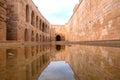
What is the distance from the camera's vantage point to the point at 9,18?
13.5 m

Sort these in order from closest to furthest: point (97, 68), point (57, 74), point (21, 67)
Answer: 1. point (57, 74)
2. point (97, 68)
3. point (21, 67)

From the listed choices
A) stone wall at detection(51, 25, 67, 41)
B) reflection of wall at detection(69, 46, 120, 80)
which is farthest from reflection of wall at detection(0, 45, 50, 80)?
stone wall at detection(51, 25, 67, 41)

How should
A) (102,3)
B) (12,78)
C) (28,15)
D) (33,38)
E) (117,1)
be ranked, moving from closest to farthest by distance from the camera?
(12,78) < (117,1) < (102,3) < (28,15) < (33,38)

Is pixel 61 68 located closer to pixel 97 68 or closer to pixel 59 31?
pixel 97 68

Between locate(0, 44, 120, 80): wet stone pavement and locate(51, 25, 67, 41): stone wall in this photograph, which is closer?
locate(0, 44, 120, 80): wet stone pavement

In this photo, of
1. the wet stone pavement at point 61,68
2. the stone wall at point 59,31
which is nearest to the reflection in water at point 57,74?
the wet stone pavement at point 61,68

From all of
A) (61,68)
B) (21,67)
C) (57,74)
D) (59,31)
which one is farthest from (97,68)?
(59,31)

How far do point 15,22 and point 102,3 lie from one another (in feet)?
22.9

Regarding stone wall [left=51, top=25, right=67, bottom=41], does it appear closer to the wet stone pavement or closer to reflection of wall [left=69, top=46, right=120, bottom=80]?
the wet stone pavement

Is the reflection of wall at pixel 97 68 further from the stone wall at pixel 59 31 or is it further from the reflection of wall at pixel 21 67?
the stone wall at pixel 59 31

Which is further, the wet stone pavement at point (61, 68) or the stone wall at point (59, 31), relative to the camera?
the stone wall at point (59, 31)

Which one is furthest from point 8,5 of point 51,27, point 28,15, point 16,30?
point 51,27

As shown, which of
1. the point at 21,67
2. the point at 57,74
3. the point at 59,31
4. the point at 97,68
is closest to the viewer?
the point at 57,74

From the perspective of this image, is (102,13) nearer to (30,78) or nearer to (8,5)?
(8,5)
